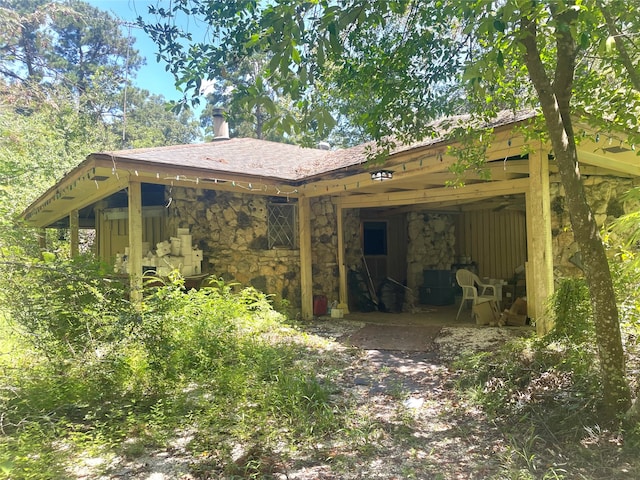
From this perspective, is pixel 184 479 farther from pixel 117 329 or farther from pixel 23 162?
pixel 23 162

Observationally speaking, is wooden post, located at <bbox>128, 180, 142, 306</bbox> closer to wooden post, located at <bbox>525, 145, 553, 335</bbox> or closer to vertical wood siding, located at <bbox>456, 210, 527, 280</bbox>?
wooden post, located at <bbox>525, 145, 553, 335</bbox>

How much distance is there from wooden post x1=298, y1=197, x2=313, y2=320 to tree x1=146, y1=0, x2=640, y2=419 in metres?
3.45

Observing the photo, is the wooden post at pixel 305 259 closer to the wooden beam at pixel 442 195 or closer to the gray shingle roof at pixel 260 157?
the gray shingle roof at pixel 260 157

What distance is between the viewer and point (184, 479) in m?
2.36

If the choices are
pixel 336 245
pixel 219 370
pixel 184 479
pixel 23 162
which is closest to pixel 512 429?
pixel 184 479

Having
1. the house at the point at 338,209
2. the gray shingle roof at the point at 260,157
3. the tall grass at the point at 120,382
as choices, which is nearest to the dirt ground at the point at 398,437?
the tall grass at the point at 120,382

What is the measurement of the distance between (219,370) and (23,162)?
1193 cm

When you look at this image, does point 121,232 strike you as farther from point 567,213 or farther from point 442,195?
point 567,213

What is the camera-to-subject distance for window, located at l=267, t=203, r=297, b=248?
7.56 meters

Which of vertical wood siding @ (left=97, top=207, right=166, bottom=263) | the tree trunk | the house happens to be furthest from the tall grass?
vertical wood siding @ (left=97, top=207, right=166, bottom=263)

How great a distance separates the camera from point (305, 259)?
7426 mm

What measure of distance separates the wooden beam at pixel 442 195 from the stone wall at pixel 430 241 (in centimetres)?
237

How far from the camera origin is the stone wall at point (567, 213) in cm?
552

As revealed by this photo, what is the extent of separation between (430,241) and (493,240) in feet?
4.36
